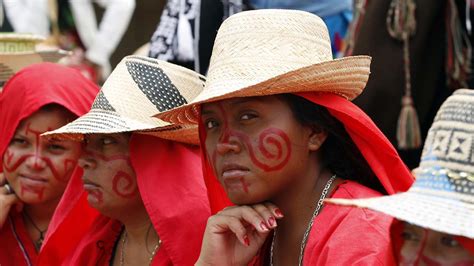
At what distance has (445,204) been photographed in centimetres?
234

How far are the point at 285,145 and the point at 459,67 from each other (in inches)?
83.1

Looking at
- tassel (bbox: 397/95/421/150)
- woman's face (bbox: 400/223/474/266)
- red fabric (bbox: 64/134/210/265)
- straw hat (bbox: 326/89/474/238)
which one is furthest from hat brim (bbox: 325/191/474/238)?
tassel (bbox: 397/95/421/150)

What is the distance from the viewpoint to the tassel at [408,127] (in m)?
5.15

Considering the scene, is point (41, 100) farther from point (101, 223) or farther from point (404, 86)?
point (404, 86)

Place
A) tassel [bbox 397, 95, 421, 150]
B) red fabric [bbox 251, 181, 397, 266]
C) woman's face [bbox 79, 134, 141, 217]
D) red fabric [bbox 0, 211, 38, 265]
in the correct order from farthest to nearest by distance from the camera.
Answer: tassel [bbox 397, 95, 421, 150] → red fabric [bbox 0, 211, 38, 265] → woman's face [bbox 79, 134, 141, 217] → red fabric [bbox 251, 181, 397, 266]

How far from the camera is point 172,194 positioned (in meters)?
3.76

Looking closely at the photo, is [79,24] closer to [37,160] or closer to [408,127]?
[408,127]

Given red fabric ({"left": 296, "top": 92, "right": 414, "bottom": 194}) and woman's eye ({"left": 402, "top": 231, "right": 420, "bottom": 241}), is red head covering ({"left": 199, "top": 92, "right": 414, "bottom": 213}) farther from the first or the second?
woman's eye ({"left": 402, "top": 231, "right": 420, "bottom": 241})

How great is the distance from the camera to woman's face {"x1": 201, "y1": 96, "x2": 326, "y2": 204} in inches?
125

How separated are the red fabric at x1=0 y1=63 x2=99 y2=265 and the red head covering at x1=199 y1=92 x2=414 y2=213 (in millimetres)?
1386

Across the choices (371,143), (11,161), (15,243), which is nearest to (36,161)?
(11,161)

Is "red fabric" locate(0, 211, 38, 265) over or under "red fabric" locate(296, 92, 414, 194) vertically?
under

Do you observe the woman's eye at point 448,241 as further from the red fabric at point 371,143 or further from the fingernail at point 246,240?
the fingernail at point 246,240

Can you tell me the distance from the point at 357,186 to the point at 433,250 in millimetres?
779
